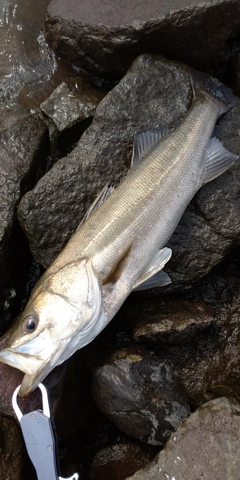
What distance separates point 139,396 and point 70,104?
130 inches

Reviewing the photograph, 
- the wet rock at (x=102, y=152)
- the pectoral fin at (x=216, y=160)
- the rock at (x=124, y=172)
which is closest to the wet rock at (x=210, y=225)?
the rock at (x=124, y=172)

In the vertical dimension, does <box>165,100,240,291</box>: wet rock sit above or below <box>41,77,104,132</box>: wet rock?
below

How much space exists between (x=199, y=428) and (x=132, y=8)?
420 centimetres

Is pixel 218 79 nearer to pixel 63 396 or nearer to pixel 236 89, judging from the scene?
pixel 236 89

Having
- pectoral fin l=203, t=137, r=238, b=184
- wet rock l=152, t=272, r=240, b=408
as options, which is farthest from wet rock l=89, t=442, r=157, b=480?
pectoral fin l=203, t=137, r=238, b=184

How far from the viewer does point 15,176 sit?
4.74m

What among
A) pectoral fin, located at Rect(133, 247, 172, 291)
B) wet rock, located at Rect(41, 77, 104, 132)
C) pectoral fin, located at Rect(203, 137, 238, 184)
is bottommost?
pectoral fin, located at Rect(133, 247, 172, 291)

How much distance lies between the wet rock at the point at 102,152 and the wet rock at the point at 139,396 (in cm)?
127

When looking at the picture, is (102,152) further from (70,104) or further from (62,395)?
(62,395)

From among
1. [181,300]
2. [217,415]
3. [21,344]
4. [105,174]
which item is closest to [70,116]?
[105,174]

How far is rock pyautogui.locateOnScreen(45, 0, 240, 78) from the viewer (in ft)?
15.0

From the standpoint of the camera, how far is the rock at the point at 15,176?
15.3 feet

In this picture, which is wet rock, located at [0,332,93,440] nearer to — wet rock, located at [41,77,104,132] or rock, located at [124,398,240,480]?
rock, located at [124,398,240,480]

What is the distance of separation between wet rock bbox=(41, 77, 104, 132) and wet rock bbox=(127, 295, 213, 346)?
2167mm
